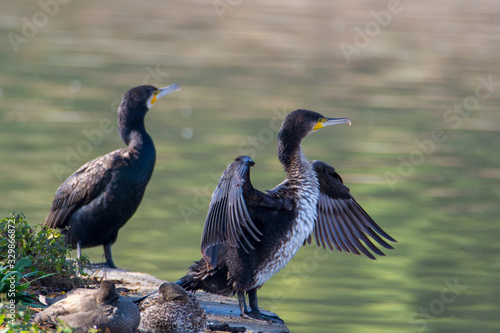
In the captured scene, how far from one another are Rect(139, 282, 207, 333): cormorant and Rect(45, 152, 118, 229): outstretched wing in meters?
1.93

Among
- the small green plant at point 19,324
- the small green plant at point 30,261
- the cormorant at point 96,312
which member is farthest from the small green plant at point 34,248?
the small green plant at point 19,324

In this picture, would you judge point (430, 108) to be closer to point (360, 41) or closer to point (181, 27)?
point (360, 41)

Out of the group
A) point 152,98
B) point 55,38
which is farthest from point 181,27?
point 152,98

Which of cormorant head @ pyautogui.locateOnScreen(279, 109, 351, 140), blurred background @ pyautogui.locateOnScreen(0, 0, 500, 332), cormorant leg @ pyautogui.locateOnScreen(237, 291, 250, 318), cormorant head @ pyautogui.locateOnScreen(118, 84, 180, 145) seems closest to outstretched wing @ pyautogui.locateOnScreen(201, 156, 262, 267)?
cormorant leg @ pyautogui.locateOnScreen(237, 291, 250, 318)

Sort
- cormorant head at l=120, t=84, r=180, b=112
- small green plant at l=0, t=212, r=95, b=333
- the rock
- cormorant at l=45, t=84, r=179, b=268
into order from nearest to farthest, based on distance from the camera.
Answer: small green plant at l=0, t=212, r=95, b=333 < the rock < cormorant at l=45, t=84, r=179, b=268 < cormorant head at l=120, t=84, r=180, b=112

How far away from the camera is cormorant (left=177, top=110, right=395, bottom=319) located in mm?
6039

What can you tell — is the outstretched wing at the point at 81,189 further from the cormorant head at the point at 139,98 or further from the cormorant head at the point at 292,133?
the cormorant head at the point at 292,133

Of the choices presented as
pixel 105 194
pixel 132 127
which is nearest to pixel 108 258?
pixel 105 194

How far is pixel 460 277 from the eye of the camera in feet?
30.1

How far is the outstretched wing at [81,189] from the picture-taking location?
7477mm

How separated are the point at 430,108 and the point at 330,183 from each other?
12.0 metres

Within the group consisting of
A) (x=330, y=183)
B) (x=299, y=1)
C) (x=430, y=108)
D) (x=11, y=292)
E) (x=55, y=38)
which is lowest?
(x=11, y=292)

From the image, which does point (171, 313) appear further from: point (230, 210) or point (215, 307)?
point (215, 307)

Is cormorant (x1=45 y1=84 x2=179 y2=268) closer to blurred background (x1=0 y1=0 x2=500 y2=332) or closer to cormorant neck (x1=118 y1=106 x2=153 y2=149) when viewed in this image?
cormorant neck (x1=118 y1=106 x2=153 y2=149)
